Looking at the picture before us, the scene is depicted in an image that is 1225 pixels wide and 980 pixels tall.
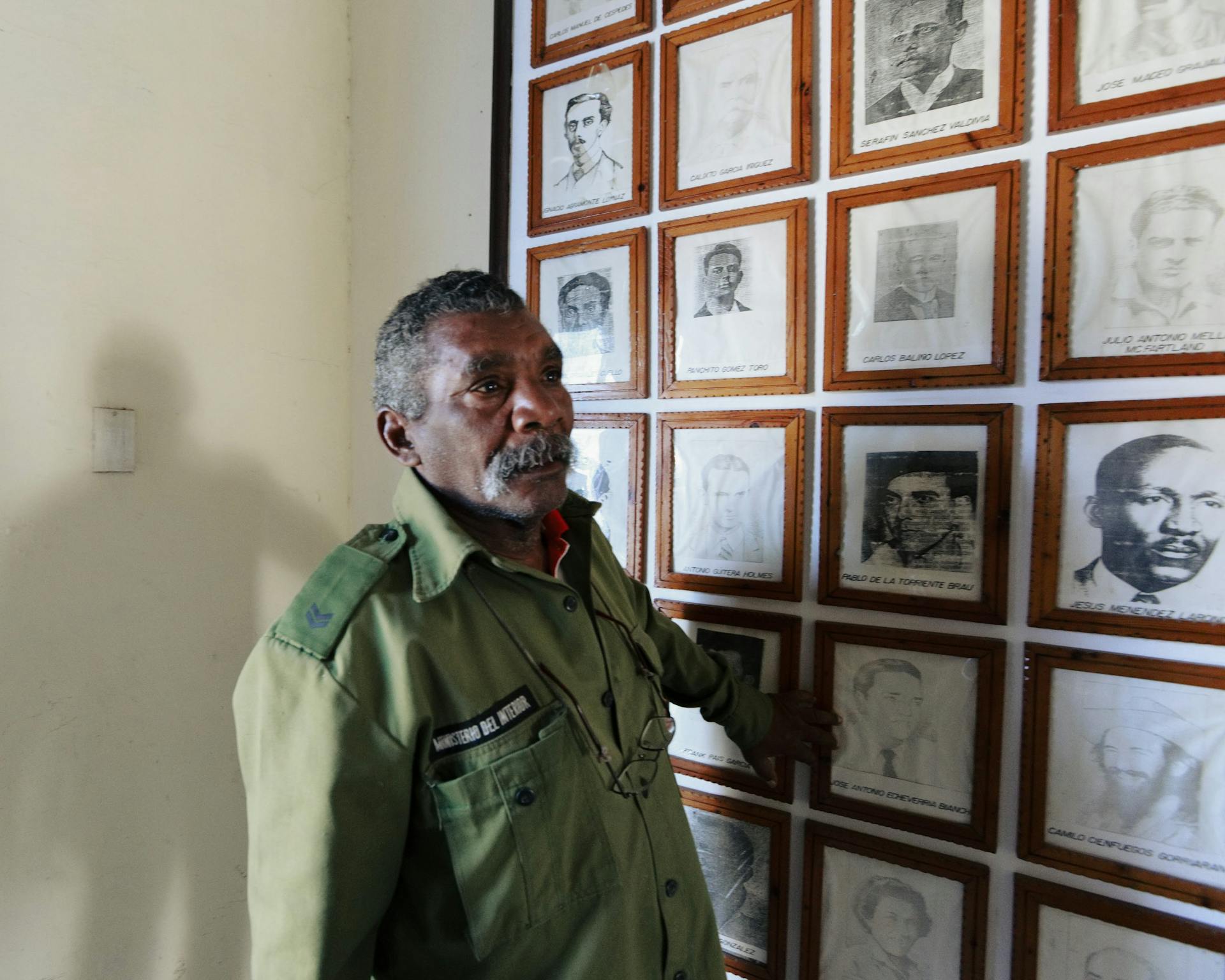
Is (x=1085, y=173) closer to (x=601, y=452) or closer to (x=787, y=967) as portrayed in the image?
(x=601, y=452)

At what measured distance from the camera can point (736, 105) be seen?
3.95 ft

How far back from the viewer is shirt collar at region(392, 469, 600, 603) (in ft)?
2.71

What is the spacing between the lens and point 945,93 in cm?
104

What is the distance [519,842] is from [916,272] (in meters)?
0.86

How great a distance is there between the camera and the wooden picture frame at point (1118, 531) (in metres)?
0.90

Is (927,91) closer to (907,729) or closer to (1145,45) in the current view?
(1145,45)

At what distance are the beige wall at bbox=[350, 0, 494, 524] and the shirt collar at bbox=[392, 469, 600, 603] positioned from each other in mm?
748

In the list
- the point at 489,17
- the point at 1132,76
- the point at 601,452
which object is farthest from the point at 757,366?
the point at 489,17

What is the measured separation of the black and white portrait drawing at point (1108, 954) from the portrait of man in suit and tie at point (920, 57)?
1.05m

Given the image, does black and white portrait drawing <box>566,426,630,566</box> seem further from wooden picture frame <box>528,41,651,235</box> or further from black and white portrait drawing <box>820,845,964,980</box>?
black and white portrait drawing <box>820,845,964,980</box>

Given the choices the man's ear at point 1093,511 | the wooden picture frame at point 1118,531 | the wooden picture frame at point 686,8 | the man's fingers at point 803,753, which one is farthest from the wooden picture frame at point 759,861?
the wooden picture frame at point 686,8

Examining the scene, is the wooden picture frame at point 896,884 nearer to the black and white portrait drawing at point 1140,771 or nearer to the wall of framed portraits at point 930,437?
the wall of framed portraits at point 930,437

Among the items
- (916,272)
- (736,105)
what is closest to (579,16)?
(736,105)

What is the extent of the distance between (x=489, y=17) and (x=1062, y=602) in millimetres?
1393
